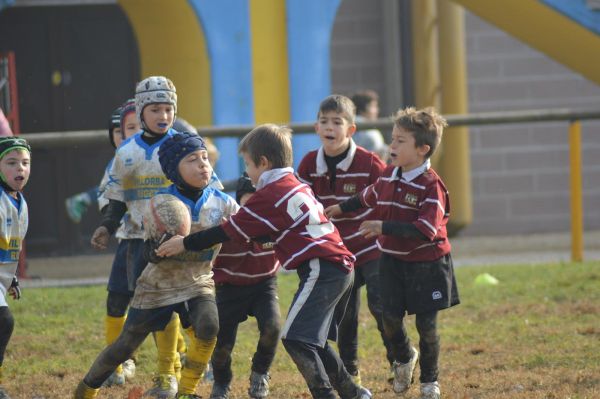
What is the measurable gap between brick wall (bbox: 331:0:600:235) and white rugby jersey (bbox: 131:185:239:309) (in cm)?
775

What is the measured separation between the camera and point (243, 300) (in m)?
6.11

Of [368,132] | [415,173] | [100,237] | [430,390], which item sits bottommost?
[430,390]

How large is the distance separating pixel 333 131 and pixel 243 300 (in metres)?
1.08

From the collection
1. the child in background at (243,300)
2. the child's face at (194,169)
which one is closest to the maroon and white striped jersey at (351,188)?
→ the child in background at (243,300)

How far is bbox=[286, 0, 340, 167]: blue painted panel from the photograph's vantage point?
10.5 m

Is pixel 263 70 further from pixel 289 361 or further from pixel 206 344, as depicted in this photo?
pixel 206 344

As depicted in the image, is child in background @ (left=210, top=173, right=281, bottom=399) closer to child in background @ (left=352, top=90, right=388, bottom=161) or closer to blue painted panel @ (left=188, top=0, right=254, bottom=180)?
child in background @ (left=352, top=90, right=388, bottom=161)

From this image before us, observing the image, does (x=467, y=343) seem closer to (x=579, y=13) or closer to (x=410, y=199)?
(x=410, y=199)

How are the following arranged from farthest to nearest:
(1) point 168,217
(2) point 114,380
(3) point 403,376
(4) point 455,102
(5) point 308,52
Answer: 1. (4) point 455,102
2. (5) point 308,52
3. (2) point 114,380
4. (3) point 403,376
5. (1) point 168,217

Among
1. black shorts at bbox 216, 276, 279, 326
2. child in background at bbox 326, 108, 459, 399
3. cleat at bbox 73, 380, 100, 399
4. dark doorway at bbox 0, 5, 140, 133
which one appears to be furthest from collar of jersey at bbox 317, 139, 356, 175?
dark doorway at bbox 0, 5, 140, 133

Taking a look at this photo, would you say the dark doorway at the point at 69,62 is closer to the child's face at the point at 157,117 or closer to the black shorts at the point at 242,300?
the child's face at the point at 157,117

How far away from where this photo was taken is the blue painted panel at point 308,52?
1048 cm

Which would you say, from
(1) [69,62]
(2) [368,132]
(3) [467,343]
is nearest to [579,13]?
(2) [368,132]

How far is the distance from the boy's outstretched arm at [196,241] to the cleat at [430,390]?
1332mm
